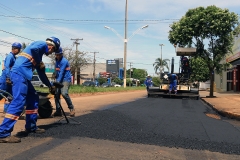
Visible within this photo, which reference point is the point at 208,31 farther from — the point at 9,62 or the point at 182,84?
the point at 9,62

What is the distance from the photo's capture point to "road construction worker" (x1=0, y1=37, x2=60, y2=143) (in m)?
4.32

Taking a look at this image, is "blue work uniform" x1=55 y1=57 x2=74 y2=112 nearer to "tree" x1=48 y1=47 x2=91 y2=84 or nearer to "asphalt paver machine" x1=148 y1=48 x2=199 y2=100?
"asphalt paver machine" x1=148 y1=48 x2=199 y2=100

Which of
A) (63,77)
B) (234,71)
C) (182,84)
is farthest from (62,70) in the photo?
(234,71)

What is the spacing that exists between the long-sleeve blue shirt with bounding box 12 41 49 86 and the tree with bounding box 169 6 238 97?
14.2 m

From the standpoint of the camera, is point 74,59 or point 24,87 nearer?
point 24,87

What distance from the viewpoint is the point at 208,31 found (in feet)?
57.9

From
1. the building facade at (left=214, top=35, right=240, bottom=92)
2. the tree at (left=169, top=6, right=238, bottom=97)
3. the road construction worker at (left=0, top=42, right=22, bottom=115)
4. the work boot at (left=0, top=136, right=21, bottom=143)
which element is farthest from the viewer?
the building facade at (left=214, top=35, right=240, bottom=92)

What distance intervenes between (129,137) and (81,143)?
0.92 metres

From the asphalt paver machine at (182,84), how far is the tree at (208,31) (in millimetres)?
847

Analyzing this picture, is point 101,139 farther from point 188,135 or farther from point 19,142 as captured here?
point 188,135

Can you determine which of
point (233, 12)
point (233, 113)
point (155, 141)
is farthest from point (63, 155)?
point (233, 12)

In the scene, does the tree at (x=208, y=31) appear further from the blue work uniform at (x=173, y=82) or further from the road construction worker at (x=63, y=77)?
the road construction worker at (x=63, y=77)

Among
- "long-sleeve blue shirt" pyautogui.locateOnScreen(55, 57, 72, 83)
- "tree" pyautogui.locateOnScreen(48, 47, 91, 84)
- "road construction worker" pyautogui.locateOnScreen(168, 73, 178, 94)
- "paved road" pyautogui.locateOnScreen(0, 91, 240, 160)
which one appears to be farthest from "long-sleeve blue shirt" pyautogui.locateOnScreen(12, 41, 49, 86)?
"tree" pyautogui.locateOnScreen(48, 47, 91, 84)

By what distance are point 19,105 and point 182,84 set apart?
1506 centimetres
